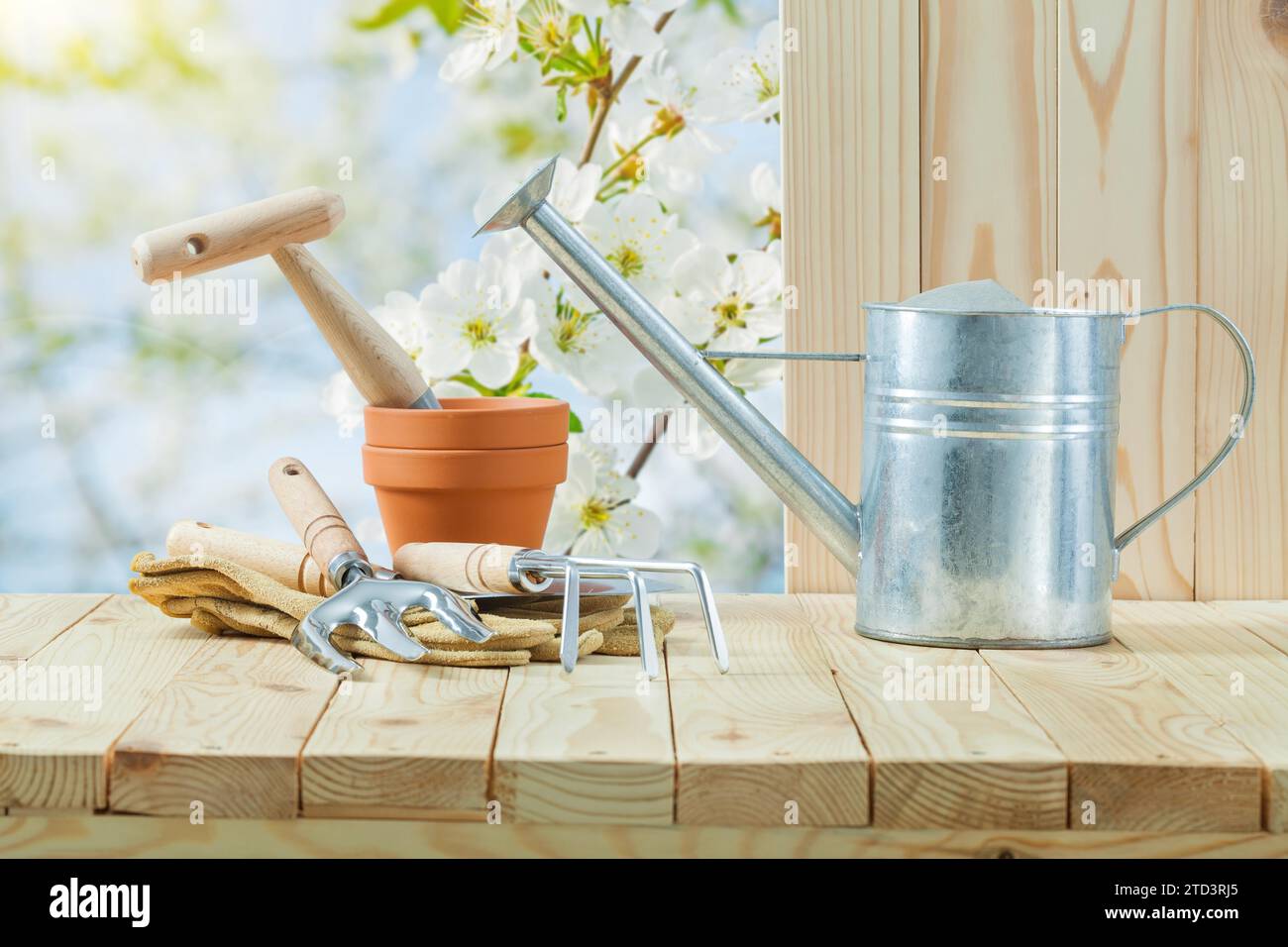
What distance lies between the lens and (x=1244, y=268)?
3.81 ft

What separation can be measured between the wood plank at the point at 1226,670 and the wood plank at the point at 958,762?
0.11 meters

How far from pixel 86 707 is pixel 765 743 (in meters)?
0.41

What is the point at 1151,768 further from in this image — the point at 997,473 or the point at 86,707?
the point at 86,707

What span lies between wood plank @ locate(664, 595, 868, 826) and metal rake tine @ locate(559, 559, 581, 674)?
0.07 metres

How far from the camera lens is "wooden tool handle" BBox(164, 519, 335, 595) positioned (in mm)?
1062

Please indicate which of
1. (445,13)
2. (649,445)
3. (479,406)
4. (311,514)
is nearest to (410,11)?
(445,13)

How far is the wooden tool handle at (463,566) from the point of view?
99 centimetres

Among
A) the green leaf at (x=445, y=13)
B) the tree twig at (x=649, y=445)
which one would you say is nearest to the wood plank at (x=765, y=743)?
the tree twig at (x=649, y=445)

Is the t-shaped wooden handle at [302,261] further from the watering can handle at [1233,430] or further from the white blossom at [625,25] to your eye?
the watering can handle at [1233,430]

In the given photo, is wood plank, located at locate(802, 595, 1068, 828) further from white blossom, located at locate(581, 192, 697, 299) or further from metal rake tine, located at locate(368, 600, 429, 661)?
white blossom, located at locate(581, 192, 697, 299)

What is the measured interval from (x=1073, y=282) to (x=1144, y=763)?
1.77 feet

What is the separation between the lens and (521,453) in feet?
3.62

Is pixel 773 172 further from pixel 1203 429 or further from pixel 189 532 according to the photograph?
pixel 189 532

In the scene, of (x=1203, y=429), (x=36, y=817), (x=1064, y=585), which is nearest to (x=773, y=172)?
(x=1203, y=429)
